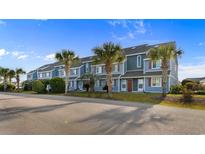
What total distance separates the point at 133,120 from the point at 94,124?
194 centimetres

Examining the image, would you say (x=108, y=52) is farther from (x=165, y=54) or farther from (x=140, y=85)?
(x=140, y=85)

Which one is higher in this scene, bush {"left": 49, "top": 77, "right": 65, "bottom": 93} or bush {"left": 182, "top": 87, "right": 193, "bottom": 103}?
bush {"left": 49, "top": 77, "right": 65, "bottom": 93}

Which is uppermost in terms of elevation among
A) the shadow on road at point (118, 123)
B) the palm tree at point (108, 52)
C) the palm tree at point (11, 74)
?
the palm tree at point (108, 52)

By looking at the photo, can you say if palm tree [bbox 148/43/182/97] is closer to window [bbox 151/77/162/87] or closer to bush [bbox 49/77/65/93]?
window [bbox 151/77/162/87]

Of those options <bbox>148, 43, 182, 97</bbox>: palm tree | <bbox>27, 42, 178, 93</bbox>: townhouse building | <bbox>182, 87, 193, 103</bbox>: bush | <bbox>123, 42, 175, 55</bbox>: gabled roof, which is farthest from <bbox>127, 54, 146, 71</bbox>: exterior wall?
<bbox>182, 87, 193, 103</bbox>: bush

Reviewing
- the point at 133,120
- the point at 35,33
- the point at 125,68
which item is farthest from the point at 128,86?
the point at 133,120

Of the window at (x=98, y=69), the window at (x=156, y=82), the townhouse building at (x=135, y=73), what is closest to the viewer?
the window at (x=156, y=82)

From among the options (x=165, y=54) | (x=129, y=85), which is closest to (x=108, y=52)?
(x=165, y=54)

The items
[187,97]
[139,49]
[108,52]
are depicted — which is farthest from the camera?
[139,49]

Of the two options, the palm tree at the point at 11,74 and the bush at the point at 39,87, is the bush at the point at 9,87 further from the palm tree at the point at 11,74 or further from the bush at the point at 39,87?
the bush at the point at 39,87

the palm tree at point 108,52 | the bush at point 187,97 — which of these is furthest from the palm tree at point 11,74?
the bush at point 187,97

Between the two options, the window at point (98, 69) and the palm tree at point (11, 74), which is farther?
the palm tree at point (11, 74)

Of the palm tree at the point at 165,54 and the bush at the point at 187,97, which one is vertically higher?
the palm tree at the point at 165,54

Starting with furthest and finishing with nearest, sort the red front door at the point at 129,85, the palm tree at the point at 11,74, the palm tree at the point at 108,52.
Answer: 1. the palm tree at the point at 11,74
2. the red front door at the point at 129,85
3. the palm tree at the point at 108,52
